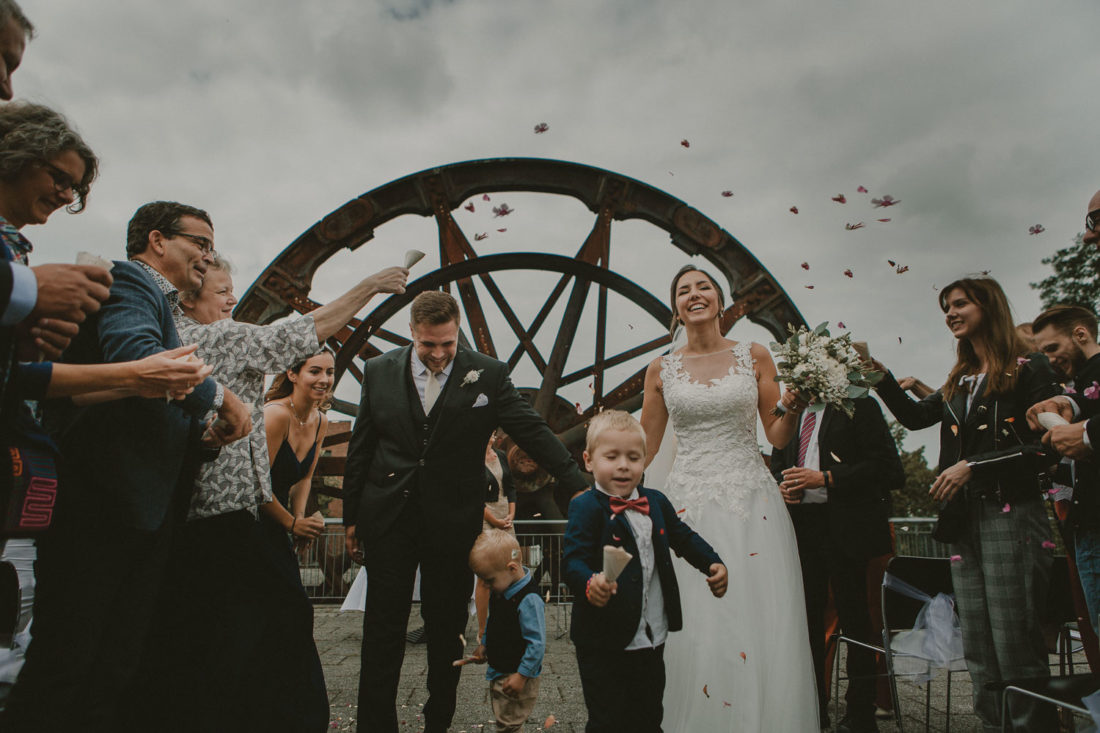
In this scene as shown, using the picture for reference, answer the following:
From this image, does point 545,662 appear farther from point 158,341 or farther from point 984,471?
point 158,341

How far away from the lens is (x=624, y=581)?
2.19 metres

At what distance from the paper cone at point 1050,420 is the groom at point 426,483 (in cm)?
180

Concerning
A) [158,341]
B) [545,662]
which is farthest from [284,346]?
[545,662]

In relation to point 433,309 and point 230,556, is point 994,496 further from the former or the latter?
point 230,556

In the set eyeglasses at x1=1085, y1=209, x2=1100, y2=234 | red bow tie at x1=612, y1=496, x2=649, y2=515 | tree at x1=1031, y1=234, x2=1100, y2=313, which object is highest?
tree at x1=1031, y1=234, x2=1100, y2=313

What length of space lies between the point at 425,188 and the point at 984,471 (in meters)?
7.18

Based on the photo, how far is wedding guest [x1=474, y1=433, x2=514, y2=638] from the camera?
4945 millimetres

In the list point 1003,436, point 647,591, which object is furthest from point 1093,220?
point 647,591

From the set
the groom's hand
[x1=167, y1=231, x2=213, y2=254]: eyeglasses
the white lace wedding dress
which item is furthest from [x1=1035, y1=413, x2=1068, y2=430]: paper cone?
[x1=167, y1=231, x2=213, y2=254]: eyeglasses

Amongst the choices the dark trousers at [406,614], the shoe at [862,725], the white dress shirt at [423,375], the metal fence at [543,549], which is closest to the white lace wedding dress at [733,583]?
the shoe at [862,725]

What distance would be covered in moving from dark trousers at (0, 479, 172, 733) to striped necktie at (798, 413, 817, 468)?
3.47 meters

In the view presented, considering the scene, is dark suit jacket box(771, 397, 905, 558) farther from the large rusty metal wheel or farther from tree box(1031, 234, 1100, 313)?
tree box(1031, 234, 1100, 313)

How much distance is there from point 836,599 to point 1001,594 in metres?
1.11

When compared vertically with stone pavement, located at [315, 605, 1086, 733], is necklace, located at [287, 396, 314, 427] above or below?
above
